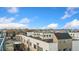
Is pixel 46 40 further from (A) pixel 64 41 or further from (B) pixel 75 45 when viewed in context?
(B) pixel 75 45

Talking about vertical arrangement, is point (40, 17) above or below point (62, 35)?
above

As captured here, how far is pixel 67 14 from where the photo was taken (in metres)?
1.79

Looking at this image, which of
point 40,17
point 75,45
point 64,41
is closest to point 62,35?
point 64,41

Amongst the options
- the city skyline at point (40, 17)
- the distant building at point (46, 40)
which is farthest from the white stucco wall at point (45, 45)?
the city skyline at point (40, 17)

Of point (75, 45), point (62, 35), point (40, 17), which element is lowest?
point (75, 45)

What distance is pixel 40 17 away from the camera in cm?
179

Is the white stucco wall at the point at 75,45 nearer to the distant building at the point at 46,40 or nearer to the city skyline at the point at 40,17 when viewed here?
the distant building at the point at 46,40

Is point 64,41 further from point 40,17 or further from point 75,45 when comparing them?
point 40,17

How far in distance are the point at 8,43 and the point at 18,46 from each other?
0.12 m

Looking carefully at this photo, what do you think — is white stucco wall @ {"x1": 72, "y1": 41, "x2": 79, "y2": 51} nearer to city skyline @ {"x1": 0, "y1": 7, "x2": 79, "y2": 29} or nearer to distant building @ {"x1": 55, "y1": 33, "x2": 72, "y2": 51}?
distant building @ {"x1": 55, "y1": 33, "x2": 72, "y2": 51}

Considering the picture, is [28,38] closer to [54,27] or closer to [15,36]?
[15,36]

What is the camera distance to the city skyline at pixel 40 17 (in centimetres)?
178

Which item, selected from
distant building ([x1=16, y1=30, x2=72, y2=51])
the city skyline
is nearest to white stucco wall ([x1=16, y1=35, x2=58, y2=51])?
distant building ([x1=16, y1=30, x2=72, y2=51])
